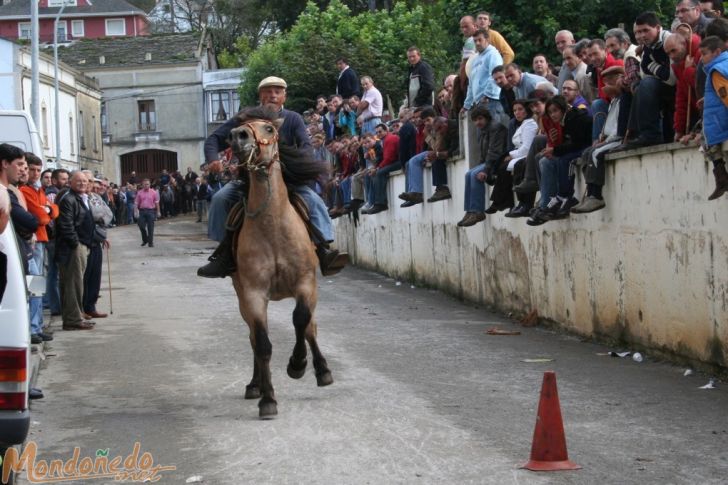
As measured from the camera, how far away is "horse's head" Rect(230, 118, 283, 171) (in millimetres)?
10477

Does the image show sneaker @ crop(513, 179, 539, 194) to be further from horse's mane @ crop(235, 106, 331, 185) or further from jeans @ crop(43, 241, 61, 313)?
jeans @ crop(43, 241, 61, 313)

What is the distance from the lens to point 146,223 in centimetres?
3919

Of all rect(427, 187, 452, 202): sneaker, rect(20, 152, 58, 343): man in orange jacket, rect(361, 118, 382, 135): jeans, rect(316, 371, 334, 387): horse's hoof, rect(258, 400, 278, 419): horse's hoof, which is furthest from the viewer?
rect(361, 118, 382, 135): jeans

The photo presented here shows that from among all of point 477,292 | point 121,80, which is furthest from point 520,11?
point 121,80

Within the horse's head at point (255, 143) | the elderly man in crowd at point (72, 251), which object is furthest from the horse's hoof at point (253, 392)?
the elderly man in crowd at point (72, 251)

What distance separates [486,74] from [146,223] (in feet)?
73.3

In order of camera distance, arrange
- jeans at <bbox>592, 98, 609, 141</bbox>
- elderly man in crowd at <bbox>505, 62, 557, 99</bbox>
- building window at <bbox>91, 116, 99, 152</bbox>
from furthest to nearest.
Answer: building window at <bbox>91, 116, 99, 152</bbox>
elderly man in crowd at <bbox>505, 62, 557, 99</bbox>
jeans at <bbox>592, 98, 609, 141</bbox>

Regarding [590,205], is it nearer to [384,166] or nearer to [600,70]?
[600,70]

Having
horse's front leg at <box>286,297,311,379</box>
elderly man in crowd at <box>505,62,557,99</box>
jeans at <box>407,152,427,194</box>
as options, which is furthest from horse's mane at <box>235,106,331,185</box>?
jeans at <box>407,152,427,194</box>

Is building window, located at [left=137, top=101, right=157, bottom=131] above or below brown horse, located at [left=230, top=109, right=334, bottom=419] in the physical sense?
above

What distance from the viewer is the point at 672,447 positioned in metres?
Answer: 8.88

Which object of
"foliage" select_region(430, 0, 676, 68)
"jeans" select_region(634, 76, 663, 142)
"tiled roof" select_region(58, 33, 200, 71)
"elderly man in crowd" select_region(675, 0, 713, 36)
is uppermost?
"tiled roof" select_region(58, 33, 200, 71)

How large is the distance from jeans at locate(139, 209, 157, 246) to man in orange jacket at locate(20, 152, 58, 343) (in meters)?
23.3

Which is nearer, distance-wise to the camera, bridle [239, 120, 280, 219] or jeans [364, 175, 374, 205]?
bridle [239, 120, 280, 219]
